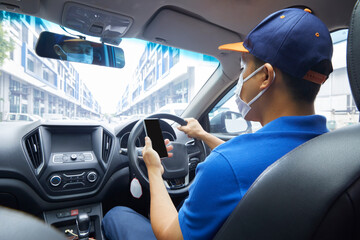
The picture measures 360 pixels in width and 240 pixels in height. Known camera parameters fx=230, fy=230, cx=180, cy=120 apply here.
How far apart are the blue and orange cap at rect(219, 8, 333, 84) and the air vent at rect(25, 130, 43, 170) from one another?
6.54ft

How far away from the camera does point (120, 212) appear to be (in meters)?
1.88

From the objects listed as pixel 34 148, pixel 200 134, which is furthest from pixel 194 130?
pixel 34 148

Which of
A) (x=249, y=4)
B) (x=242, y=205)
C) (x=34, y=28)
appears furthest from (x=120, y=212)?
(x=249, y=4)

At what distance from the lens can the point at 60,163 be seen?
2.07 m

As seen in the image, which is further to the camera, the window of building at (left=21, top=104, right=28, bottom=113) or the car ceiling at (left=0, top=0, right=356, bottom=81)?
the window of building at (left=21, top=104, right=28, bottom=113)

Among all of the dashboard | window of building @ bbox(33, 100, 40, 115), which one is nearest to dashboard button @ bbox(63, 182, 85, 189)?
the dashboard

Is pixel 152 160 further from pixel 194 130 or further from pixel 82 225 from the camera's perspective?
pixel 82 225

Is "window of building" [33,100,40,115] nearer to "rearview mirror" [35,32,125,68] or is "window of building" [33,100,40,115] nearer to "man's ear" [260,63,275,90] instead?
"rearview mirror" [35,32,125,68]

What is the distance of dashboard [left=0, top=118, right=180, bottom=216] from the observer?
6.23ft

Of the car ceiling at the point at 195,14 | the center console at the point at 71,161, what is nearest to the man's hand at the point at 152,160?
the center console at the point at 71,161

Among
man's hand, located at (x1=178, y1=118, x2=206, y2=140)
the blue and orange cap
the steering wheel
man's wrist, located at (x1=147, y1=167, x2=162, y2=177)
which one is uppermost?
the blue and orange cap

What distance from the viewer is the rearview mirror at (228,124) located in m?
3.44

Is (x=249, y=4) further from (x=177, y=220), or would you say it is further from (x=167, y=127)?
(x=177, y=220)

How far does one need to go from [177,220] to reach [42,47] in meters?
2.15
